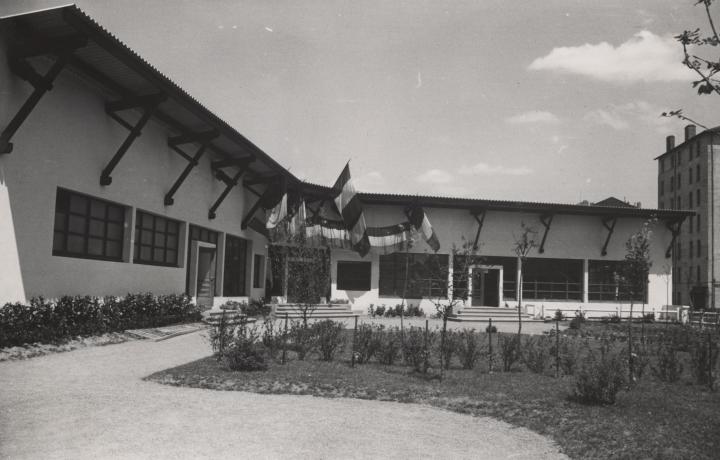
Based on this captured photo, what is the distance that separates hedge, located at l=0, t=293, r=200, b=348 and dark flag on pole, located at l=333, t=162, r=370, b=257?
1099cm

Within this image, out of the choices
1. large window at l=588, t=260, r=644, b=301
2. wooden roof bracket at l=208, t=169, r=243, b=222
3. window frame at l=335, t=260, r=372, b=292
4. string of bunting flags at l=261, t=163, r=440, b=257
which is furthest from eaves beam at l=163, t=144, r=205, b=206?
large window at l=588, t=260, r=644, b=301

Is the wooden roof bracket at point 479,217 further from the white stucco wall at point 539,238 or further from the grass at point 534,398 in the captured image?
the grass at point 534,398

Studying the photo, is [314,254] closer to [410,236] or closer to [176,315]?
[176,315]

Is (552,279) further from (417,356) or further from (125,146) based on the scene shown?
(125,146)

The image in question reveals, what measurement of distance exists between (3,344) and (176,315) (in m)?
7.30

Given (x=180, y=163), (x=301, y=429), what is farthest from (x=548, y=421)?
(x=180, y=163)

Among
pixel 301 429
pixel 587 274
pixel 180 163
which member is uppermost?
pixel 180 163

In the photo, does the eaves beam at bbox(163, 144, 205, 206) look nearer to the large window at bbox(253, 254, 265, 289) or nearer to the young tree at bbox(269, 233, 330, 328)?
the young tree at bbox(269, 233, 330, 328)

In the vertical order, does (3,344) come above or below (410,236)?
below

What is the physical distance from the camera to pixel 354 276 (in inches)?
1180

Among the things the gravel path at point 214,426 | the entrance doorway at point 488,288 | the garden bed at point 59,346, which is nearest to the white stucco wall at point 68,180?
the garden bed at point 59,346

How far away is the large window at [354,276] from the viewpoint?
29859 mm

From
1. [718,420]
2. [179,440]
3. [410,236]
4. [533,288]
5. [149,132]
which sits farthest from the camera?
[533,288]

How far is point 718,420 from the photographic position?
7.34 m
